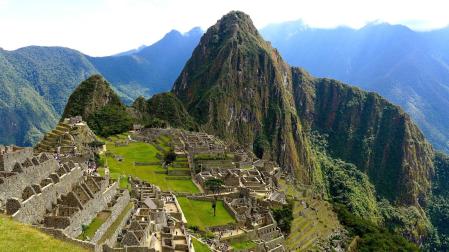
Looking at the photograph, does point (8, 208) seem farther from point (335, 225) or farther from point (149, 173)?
point (335, 225)

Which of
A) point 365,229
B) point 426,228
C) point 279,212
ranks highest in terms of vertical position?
point 279,212

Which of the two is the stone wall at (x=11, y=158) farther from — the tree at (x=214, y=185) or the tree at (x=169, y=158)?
the tree at (x=169, y=158)

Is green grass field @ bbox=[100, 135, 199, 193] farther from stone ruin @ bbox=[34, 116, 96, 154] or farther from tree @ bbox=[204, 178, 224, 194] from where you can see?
stone ruin @ bbox=[34, 116, 96, 154]

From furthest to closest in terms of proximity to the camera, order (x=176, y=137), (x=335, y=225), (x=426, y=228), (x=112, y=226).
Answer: (x=426, y=228) < (x=176, y=137) < (x=335, y=225) < (x=112, y=226)

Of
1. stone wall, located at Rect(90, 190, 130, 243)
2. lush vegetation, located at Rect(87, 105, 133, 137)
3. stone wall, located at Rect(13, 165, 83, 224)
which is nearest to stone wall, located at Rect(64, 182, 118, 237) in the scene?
stone wall, located at Rect(90, 190, 130, 243)

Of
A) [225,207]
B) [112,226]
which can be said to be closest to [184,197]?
[225,207]

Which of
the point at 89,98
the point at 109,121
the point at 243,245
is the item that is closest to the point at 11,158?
the point at 243,245

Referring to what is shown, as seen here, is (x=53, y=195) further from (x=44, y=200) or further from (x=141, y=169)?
(x=141, y=169)
